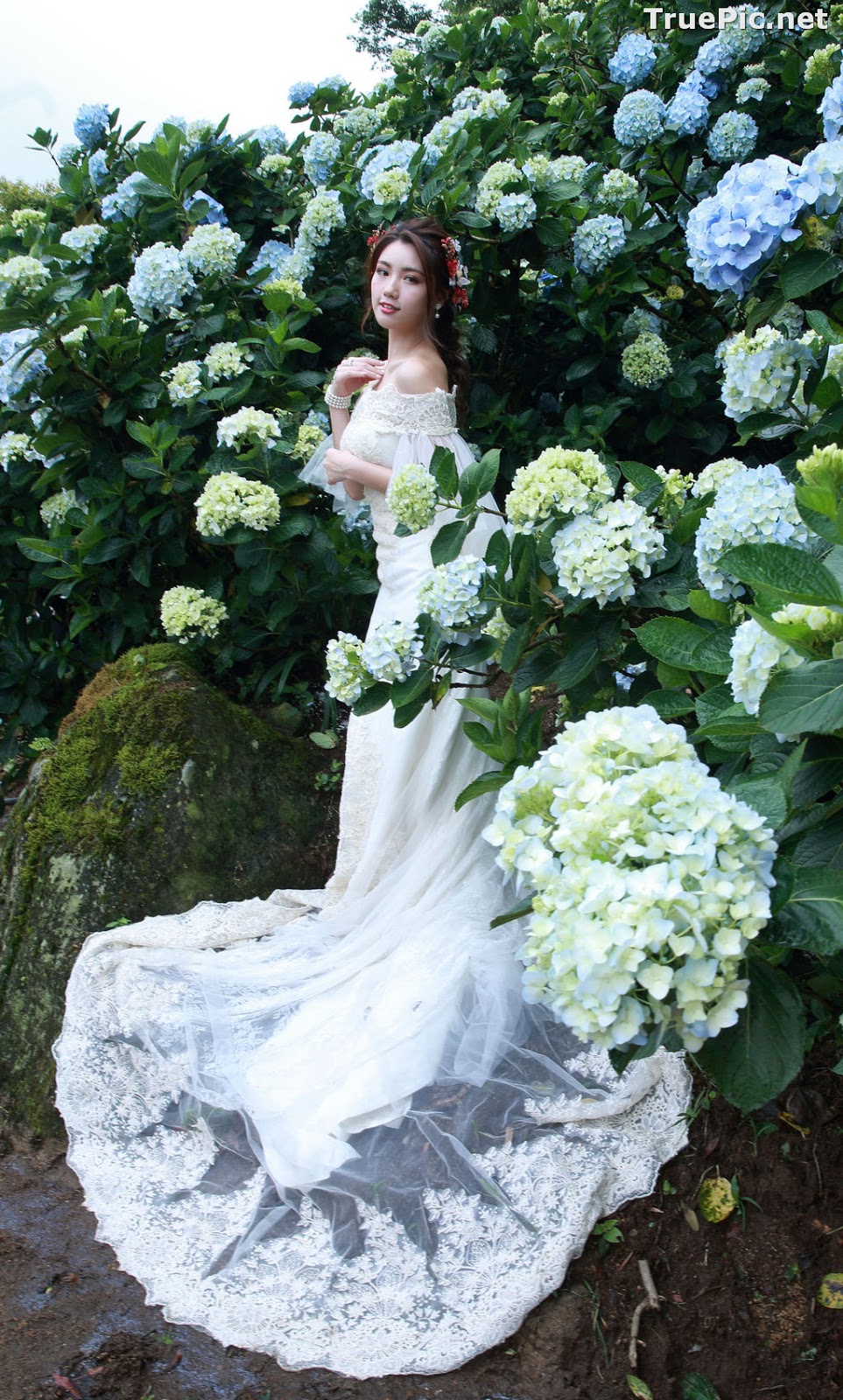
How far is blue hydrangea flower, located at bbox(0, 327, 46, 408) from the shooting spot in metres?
3.60

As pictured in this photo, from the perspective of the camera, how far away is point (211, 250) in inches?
154

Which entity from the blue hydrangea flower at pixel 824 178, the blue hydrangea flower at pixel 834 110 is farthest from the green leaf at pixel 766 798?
the blue hydrangea flower at pixel 834 110

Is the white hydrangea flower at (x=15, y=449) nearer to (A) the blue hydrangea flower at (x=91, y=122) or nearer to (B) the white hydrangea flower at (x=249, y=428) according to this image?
(B) the white hydrangea flower at (x=249, y=428)

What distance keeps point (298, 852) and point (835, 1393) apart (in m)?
2.13

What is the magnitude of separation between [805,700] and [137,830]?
256 centimetres

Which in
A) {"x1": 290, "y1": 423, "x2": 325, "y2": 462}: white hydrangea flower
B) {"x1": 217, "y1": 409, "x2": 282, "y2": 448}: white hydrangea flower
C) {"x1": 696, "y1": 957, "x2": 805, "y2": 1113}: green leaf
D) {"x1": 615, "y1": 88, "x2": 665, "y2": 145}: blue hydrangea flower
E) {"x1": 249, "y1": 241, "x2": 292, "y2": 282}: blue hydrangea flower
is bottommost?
{"x1": 696, "y1": 957, "x2": 805, "y2": 1113}: green leaf

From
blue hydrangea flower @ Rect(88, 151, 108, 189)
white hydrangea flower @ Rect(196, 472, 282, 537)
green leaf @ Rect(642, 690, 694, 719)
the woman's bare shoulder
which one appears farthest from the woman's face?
blue hydrangea flower @ Rect(88, 151, 108, 189)

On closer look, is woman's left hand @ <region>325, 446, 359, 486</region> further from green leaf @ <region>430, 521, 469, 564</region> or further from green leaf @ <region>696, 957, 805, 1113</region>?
green leaf @ <region>696, 957, 805, 1113</region>

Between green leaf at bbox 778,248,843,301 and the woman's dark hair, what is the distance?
1489 millimetres

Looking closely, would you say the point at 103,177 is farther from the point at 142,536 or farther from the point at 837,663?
the point at 837,663

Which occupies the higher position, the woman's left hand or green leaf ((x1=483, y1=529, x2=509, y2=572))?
the woman's left hand

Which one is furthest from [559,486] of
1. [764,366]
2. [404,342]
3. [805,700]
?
[404,342]

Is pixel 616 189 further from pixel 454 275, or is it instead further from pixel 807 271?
pixel 807 271

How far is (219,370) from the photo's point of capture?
3.76 metres
